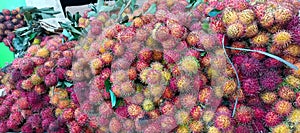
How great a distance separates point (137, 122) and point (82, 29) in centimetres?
62

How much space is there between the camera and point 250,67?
1.07m

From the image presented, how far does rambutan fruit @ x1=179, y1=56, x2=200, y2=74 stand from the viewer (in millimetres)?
1073

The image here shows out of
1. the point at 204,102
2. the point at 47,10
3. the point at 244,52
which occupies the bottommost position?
the point at 47,10

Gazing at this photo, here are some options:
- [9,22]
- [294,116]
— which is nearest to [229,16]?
[294,116]

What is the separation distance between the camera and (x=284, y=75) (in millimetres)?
1123

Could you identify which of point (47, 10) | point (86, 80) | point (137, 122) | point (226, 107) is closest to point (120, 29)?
point (86, 80)

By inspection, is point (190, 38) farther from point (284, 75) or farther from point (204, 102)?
point (284, 75)

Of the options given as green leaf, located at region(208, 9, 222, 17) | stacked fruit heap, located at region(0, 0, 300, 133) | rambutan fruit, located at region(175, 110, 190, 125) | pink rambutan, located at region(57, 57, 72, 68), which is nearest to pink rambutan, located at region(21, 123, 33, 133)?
stacked fruit heap, located at region(0, 0, 300, 133)

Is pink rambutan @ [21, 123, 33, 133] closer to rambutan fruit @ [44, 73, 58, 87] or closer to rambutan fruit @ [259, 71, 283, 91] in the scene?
rambutan fruit @ [44, 73, 58, 87]

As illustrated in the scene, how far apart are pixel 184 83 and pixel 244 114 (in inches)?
9.0

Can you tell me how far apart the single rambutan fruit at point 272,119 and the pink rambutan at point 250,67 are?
5.7 inches

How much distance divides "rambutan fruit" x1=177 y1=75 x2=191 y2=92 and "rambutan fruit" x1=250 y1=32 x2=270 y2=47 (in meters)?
0.27

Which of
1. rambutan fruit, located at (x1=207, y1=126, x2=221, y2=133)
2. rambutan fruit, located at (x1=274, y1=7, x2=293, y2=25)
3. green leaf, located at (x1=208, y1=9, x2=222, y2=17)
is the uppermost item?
rambutan fruit, located at (x1=274, y1=7, x2=293, y2=25)

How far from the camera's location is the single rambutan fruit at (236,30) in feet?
3.57
